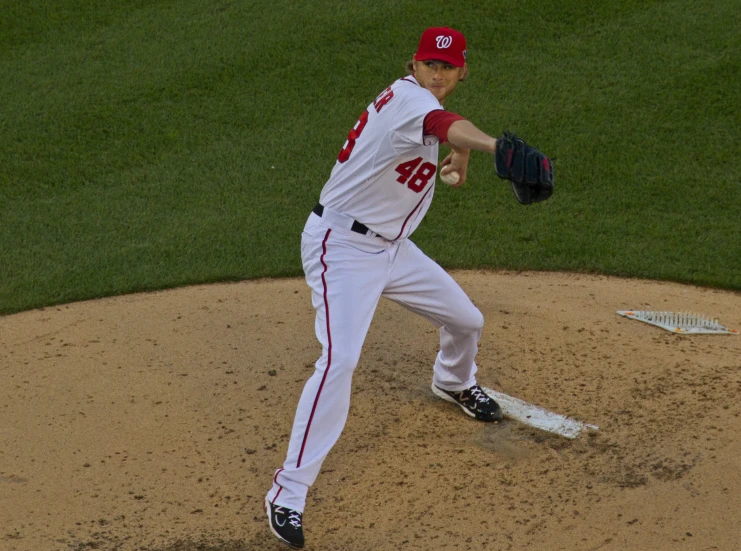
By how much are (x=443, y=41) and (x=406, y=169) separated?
56 cm

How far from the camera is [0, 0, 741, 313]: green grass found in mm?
6750

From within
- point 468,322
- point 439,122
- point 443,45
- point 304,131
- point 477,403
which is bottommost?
point 477,403

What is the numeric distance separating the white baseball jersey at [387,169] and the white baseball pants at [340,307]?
8cm

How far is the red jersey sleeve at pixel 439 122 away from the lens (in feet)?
11.2

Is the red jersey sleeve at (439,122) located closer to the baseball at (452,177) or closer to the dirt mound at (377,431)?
the baseball at (452,177)

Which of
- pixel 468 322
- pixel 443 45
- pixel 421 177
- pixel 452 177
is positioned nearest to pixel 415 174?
pixel 421 177

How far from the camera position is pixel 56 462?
13.9 ft

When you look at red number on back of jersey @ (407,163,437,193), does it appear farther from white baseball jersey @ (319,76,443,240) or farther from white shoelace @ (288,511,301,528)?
white shoelace @ (288,511,301,528)

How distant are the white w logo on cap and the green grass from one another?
2884 mm

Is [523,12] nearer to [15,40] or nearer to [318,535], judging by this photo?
[15,40]

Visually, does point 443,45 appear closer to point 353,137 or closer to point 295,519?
point 353,137

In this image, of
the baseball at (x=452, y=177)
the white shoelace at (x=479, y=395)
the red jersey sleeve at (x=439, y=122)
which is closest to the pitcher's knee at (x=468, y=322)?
the white shoelace at (x=479, y=395)

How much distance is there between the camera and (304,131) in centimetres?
830

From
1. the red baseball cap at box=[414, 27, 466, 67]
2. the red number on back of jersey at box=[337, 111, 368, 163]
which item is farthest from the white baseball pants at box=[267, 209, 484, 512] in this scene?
the red baseball cap at box=[414, 27, 466, 67]
